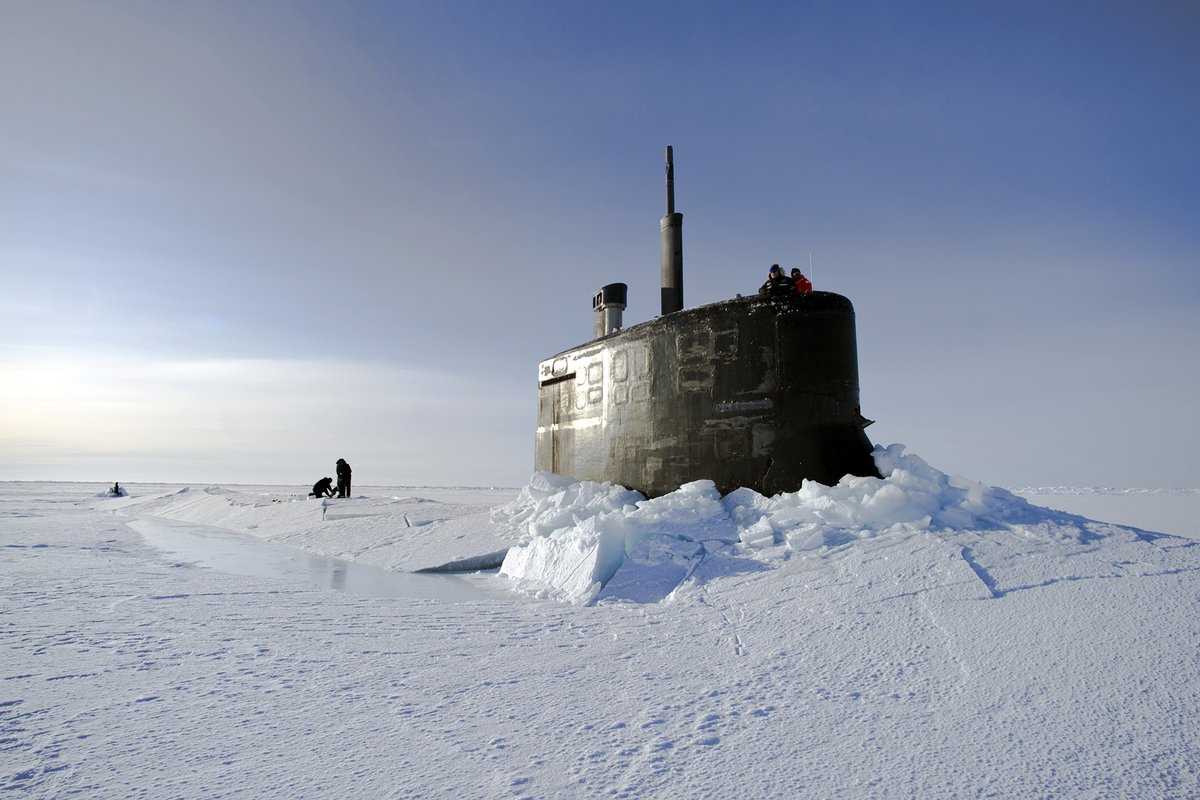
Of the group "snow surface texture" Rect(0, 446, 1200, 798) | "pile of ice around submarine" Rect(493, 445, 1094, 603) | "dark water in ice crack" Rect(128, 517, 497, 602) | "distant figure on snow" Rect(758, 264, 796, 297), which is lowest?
"dark water in ice crack" Rect(128, 517, 497, 602)

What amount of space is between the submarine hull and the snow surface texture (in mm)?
559

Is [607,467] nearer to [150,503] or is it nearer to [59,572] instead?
[59,572]

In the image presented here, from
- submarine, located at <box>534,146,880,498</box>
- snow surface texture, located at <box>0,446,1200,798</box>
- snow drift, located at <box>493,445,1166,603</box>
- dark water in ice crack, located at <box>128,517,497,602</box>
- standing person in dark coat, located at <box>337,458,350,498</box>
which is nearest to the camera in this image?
snow surface texture, located at <box>0,446,1200,798</box>

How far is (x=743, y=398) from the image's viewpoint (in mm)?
6410

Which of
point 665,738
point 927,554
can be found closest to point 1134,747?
point 665,738

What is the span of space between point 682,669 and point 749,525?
279 centimetres

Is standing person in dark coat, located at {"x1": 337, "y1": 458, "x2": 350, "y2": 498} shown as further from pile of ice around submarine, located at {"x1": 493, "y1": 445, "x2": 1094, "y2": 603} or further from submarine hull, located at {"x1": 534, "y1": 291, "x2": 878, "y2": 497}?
pile of ice around submarine, located at {"x1": 493, "y1": 445, "x2": 1094, "y2": 603}

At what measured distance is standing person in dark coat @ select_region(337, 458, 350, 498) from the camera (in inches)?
693

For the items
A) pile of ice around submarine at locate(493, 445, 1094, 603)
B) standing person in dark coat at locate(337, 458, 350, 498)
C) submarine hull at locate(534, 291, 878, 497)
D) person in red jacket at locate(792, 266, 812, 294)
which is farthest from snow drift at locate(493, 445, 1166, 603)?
standing person in dark coat at locate(337, 458, 350, 498)

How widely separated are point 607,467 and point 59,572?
5540 mm

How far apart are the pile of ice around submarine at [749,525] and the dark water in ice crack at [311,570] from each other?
2.42 feet

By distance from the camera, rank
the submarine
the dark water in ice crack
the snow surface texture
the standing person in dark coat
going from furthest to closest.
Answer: the standing person in dark coat < the submarine < the dark water in ice crack < the snow surface texture

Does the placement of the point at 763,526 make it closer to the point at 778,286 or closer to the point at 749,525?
A: the point at 749,525

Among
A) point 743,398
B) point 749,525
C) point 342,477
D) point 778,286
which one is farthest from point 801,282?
point 342,477
